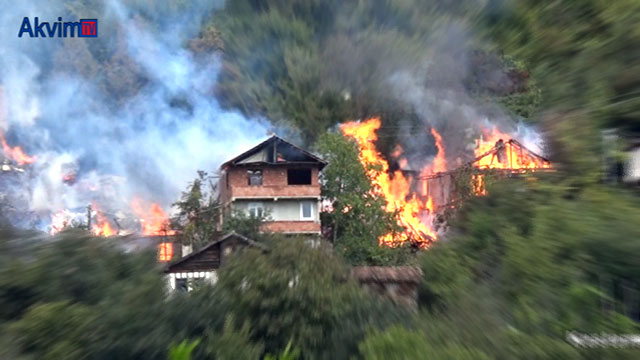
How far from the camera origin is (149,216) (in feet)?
131

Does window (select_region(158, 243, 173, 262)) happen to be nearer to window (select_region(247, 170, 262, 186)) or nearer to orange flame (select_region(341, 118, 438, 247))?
window (select_region(247, 170, 262, 186))

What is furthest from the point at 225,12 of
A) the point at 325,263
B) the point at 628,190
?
the point at 628,190

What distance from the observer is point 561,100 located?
7.02 metres

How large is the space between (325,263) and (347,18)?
2345cm

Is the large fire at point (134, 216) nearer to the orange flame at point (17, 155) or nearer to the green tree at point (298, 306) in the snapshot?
the orange flame at point (17, 155)

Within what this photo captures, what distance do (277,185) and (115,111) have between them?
17.3m

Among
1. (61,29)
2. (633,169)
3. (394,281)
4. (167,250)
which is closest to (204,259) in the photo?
(167,250)

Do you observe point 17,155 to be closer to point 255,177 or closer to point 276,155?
point 255,177

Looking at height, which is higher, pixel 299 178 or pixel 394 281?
pixel 299 178

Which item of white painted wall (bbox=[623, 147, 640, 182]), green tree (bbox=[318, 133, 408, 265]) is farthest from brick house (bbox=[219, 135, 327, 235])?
white painted wall (bbox=[623, 147, 640, 182])

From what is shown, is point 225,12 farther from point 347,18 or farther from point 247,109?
point 347,18

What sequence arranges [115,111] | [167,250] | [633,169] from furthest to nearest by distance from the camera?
[115,111] < [167,250] < [633,169]

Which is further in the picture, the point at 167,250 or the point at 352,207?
the point at 352,207

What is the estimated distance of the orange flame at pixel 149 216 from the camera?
38.2m
